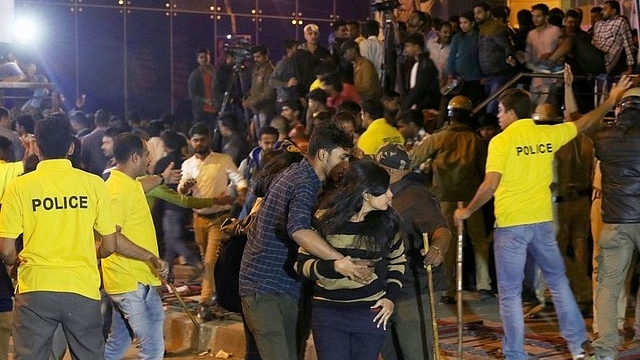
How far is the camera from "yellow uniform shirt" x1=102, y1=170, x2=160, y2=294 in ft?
25.6

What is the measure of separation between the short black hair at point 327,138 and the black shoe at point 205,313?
4.81m

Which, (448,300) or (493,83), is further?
(493,83)

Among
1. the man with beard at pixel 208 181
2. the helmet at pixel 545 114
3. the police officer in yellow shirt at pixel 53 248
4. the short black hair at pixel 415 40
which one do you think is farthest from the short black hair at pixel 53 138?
the short black hair at pixel 415 40

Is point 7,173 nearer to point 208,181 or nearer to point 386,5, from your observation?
point 208,181

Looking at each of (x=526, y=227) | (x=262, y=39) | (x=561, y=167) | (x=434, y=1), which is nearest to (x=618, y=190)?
(x=526, y=227)

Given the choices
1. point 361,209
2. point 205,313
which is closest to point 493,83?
point 205,313

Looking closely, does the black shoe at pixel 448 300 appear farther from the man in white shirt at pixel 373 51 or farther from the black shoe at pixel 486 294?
the man in white shirt at pixel 373 51

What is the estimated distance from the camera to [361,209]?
6.40 meters

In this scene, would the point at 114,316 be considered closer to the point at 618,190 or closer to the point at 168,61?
the point at 618,190

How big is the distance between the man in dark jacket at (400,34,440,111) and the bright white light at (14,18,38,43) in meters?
8.50

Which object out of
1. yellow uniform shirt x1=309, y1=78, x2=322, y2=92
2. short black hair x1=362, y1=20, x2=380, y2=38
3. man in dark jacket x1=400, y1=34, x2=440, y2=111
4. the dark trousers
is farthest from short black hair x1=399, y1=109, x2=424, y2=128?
the dark trousers

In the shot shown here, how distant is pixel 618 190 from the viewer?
345 inches

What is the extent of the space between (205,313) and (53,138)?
4662 mm

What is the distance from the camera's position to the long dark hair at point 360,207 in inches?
251
